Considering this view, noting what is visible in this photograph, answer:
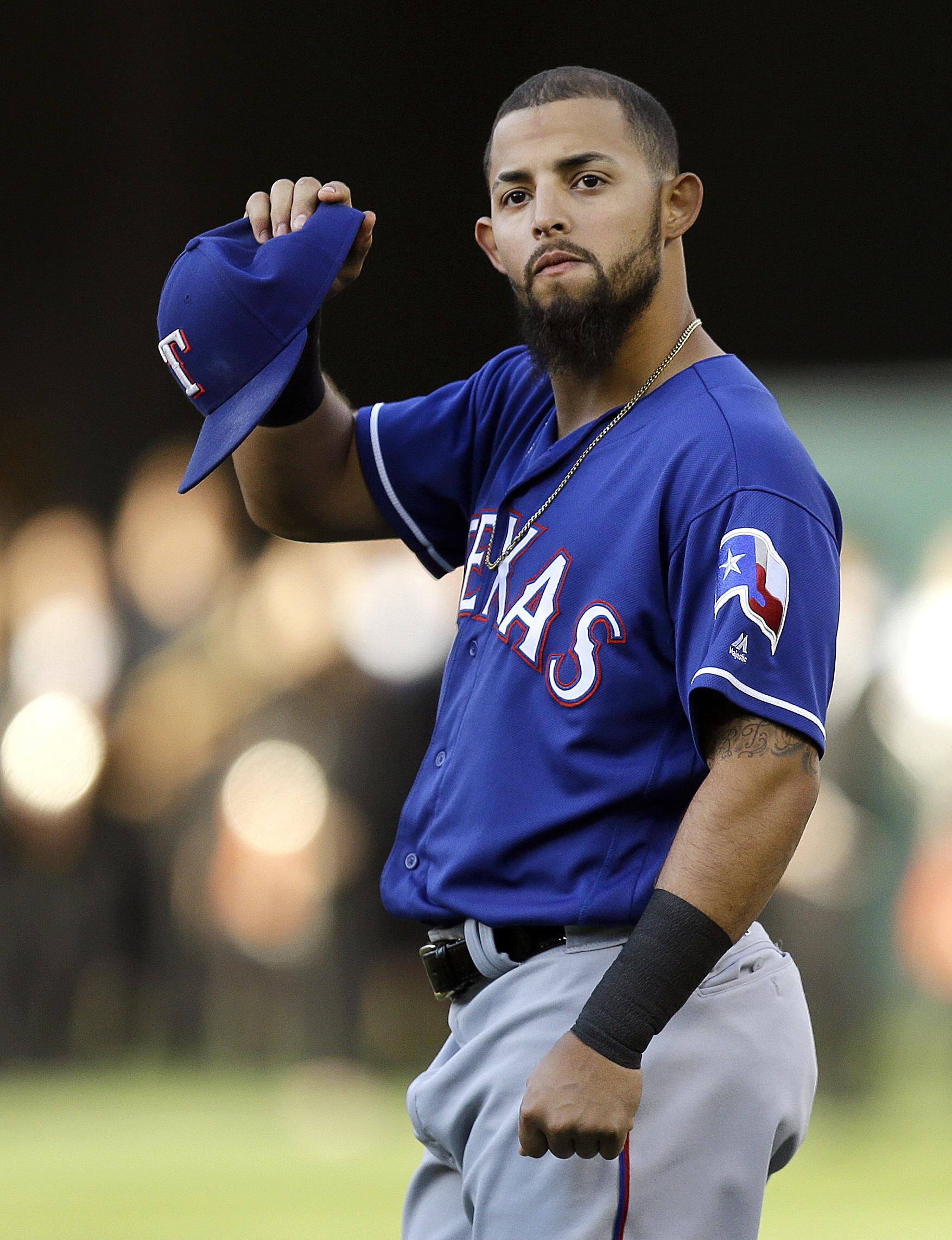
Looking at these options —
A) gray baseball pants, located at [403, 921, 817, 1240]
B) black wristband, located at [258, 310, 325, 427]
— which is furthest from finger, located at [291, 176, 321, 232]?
gray baseball pants, located at [403, 921, 817, 1240]

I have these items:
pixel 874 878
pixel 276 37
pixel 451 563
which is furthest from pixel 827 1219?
pixel 276 37

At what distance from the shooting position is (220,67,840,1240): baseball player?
1551mm

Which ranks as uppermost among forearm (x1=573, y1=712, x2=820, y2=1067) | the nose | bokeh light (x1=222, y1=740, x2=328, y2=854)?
the nose

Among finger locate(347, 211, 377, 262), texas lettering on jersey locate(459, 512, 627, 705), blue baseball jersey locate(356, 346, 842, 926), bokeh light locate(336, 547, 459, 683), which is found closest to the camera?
blue baseball jersey locate(356, 346, 842, 926)

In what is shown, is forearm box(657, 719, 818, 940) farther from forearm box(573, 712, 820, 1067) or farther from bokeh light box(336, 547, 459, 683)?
bokeh light box(336, 547, 459, 683)

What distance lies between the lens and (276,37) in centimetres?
534

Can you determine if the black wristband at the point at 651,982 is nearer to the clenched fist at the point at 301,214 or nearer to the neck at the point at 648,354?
the neck at the point at 648,354

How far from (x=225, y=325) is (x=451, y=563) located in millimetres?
550

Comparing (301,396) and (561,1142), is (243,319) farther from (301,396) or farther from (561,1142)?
(561,1142)

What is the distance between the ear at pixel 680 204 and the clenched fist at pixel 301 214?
370mm

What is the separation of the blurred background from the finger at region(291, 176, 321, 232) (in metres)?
3.28

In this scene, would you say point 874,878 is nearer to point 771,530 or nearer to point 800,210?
point 800,210

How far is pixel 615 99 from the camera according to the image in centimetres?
188

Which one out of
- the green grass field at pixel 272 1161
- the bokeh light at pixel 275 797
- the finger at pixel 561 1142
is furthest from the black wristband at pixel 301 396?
the bokeh light at pixel 275 797
